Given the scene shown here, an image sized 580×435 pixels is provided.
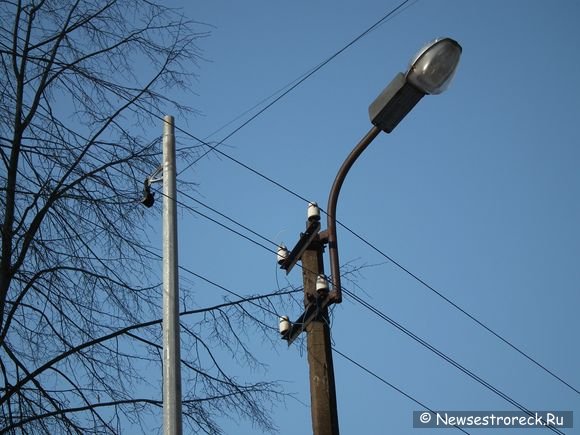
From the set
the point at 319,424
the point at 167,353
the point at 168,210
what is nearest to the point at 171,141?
the point at 168,210

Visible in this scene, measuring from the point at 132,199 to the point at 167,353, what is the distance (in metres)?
2.23

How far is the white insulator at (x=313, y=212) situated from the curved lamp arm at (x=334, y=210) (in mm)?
96

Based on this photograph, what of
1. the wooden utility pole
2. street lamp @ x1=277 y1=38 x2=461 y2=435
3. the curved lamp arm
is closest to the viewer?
the wooden utility pole

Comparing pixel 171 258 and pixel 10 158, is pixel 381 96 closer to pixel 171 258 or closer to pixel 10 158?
pixel 171 258

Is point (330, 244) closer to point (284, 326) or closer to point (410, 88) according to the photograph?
point (284, 326)

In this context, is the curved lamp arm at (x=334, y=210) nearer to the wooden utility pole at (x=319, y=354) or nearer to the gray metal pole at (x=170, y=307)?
the wooden utility pole at (x=319, y=354)

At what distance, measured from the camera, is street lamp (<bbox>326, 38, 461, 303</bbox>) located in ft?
24.9

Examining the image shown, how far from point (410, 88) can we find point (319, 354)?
2.19 m

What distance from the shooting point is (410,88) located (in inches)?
302

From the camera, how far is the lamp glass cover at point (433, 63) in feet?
24.9

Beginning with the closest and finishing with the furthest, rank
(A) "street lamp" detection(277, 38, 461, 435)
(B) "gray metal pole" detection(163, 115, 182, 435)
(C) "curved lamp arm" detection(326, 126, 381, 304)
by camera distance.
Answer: (B) "gray metal pole" detection(163, 115, 182, 435), (A) "street lamp" detection(277, 38, 461, 435), (C) "curved lamp arm" detection(326, 126, 381, 304)

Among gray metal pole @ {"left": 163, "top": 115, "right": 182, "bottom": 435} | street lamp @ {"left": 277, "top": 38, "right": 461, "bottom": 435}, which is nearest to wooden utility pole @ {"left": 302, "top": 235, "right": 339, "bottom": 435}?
street lamp @ {"left": 277, "top": 38, "right": 461, "bottom": 435}

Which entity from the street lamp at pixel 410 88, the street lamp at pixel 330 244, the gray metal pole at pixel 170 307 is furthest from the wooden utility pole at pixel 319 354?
the gray metal pole at pixel 170 307

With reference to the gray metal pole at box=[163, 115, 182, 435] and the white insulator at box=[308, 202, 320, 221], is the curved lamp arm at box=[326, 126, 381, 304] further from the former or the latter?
the gray metal pole at box=[163, 115, 182, 435]
